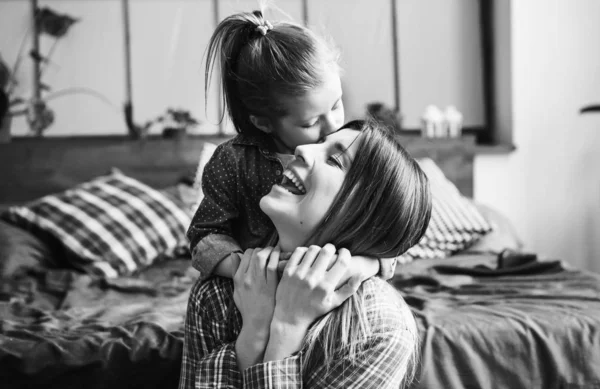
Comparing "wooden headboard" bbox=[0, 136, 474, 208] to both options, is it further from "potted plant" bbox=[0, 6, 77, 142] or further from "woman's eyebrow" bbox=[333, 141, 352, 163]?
"woman's eyebrow" bbox=[333, 141, 352, 163]

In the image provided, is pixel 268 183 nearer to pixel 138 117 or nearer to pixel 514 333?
pixel 514 333

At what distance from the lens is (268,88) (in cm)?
116

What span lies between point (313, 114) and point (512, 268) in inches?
47.9

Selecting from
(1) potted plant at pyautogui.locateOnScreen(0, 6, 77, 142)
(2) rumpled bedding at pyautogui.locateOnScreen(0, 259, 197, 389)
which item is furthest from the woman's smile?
(1) potted plant at pyautogui.locateOnScreen(0, 6, 77, 142)

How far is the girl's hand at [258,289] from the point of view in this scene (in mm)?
1068

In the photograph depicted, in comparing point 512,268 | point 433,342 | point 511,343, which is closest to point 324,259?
point 433,342

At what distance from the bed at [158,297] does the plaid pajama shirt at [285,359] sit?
37 cm

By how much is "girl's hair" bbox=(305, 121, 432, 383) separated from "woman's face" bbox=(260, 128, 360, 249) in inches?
0.5

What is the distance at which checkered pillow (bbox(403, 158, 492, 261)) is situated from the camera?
2.43 m

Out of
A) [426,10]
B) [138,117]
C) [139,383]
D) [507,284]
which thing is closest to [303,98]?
[139,383]

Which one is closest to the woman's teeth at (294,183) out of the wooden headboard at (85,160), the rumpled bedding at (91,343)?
the rumpled bedding at (91,343)

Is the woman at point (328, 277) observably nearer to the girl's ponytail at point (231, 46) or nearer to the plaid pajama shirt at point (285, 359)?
the plaid pajama shirt at point (285, 359)

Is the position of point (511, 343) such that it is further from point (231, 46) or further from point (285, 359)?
point (231, 46)

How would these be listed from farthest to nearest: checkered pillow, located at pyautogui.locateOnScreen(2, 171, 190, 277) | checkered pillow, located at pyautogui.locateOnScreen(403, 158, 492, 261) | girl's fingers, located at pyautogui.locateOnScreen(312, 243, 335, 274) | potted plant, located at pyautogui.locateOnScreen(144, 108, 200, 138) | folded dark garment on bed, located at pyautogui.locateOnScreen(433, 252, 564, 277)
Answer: potted plant, located at pyautogui.locateOnScreen(144, 108, 200, 138), checkered pillow, located at pyautogui.locateOnScreen(403, 158, 492, 261), checkered pillow, located at pyautogui.locateOnScreen(2, 171, 190, 277), folded dark garment on bed, located at pyautogui.locateOnScreen(433, 252, 564, 277), girl's fingers, located at pyautogui.locateOnScreen(312, 243, 335, 274)
